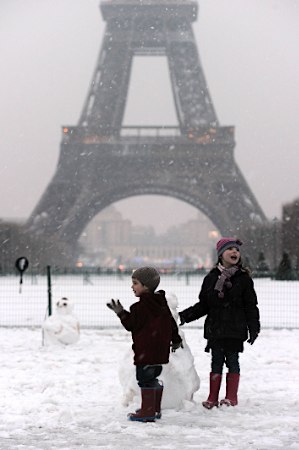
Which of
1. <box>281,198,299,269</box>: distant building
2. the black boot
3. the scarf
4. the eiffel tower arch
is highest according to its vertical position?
the eiffel tower arch

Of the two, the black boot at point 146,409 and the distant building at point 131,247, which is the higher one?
the distant building at point 131,247

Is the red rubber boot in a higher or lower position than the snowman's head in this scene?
lower

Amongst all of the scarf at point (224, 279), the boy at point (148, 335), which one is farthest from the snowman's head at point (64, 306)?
the boy at point (148, 335)

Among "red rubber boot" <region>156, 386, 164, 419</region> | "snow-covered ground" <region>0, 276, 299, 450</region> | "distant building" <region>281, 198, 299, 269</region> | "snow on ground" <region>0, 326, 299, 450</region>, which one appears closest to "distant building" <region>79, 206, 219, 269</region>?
"distant building" <region>281, 198, 299, 269</region>

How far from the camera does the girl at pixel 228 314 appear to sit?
578 centimetres

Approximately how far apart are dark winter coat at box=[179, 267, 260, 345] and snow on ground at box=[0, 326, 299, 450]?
24.6 inches

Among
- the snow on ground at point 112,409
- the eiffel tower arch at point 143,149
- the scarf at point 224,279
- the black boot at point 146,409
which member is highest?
the eiffel tower arch at point 143,149

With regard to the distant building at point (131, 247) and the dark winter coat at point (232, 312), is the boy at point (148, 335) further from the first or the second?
the distant building at point (131, 247)

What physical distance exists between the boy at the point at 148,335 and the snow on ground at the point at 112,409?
6.6 inches

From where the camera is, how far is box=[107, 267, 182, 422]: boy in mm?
5297

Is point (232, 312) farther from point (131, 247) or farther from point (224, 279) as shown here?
point (131, 247)

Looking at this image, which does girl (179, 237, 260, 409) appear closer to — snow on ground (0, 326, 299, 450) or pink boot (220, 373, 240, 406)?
pink boot (220, 373, 240, 406)

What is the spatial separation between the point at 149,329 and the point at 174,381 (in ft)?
2.42

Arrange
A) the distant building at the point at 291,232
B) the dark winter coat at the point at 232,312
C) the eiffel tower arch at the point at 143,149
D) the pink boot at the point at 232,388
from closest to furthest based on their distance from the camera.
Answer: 1. the dark winter coat at the point at 232,312
2. the pink boot at the point at 232,388
3. the distant building at the point at 291,232
4. the eiffel tower arch at the point at 143,149
